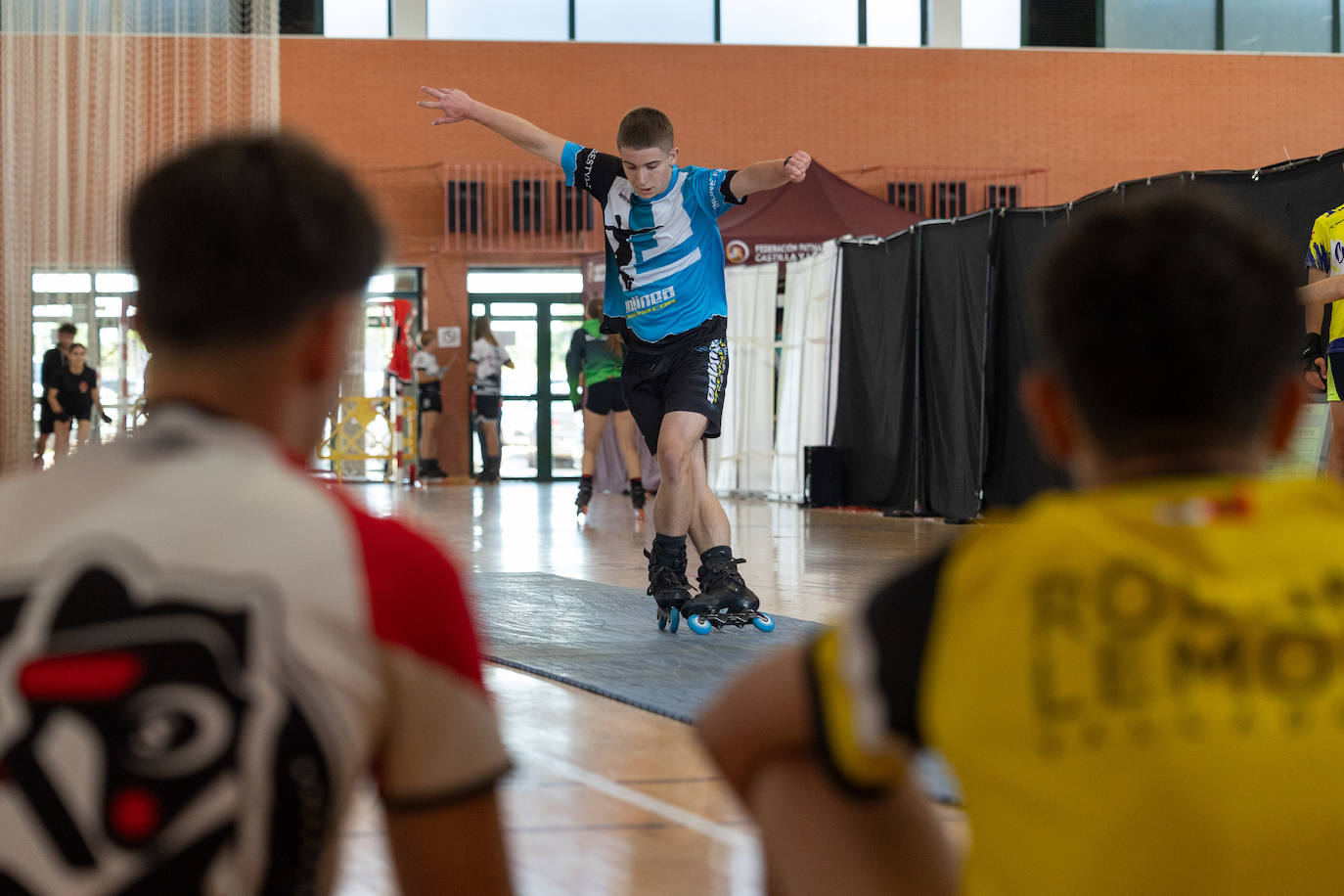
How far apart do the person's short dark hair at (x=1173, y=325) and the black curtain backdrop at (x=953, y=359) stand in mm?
7748

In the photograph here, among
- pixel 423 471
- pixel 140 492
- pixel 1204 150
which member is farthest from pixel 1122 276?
pixel 1204 150

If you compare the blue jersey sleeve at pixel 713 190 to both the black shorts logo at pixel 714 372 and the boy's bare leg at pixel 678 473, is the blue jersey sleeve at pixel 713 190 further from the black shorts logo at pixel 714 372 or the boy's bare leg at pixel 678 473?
the boy's bare leg at pixel 678 473

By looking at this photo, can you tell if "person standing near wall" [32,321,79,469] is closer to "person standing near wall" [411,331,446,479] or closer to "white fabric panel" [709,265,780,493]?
"person standing near wall" [411,331,446,479]

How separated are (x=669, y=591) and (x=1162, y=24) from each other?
658 inches

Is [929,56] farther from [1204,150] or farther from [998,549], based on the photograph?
[998,549]

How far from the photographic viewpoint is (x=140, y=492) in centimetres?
89

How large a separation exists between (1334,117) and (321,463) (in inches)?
566

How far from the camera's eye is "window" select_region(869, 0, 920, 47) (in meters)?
18.2

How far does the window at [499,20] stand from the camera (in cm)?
1759

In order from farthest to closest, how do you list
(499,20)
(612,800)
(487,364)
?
(499,20) → (487,364) → (612,800)

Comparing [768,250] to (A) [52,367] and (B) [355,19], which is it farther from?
(A) [52,367]

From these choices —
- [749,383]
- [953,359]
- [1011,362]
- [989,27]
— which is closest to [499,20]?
[989,27]

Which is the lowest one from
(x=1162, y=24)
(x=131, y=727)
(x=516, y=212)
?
(x=131, y=727)

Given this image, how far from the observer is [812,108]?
1794 centimetres
